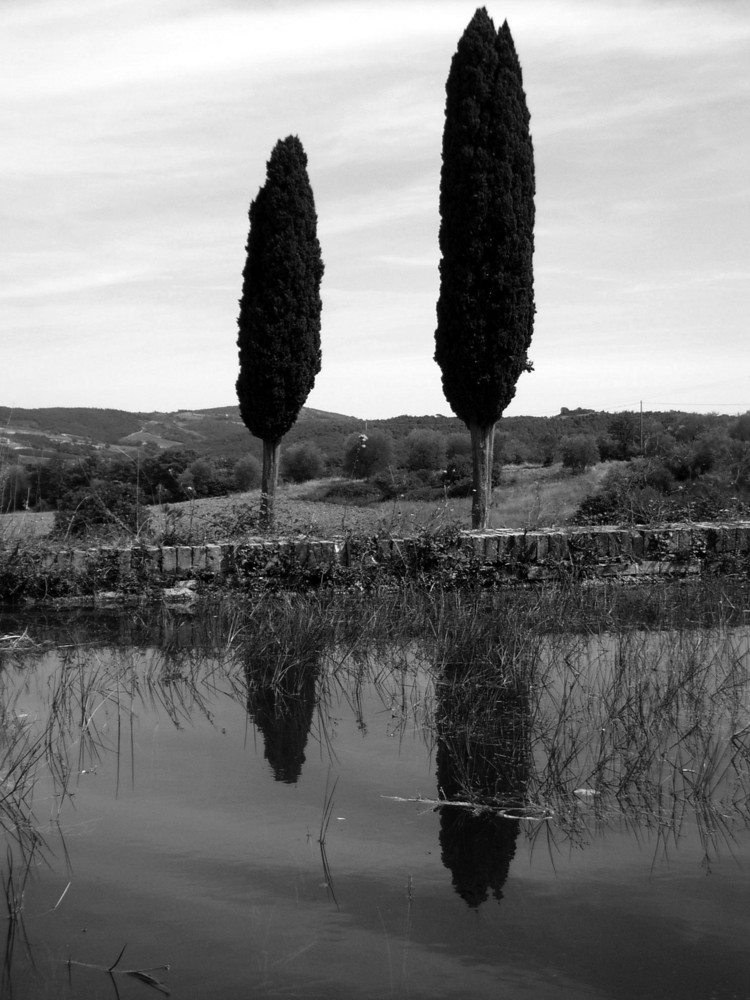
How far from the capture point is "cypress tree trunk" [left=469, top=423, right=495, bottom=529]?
41.5 ft

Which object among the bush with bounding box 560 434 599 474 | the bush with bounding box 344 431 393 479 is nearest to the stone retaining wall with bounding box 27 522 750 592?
the bush with bounding box 344 431 393 479

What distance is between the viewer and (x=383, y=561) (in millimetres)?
8664

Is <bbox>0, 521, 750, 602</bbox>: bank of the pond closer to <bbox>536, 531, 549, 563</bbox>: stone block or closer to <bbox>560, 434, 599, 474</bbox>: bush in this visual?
<bbox>536, 531, 549, 563</bbox>: stone block

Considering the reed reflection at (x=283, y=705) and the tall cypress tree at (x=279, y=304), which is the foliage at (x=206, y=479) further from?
the reed reflection at (x=283, y=705)

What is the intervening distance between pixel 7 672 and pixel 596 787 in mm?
3526

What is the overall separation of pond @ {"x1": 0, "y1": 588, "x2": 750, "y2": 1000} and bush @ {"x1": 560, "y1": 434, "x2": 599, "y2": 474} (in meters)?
19.4

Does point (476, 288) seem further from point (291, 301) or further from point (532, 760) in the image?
point (532, 760)

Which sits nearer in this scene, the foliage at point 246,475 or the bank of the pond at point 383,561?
the bank of the pond at point 383,561

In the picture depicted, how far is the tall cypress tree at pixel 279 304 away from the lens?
46.3 feet

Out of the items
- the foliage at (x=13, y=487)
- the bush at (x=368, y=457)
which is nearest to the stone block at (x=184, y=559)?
the foliage at (x=13, y=487)

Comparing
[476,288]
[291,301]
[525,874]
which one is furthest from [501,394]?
[525,874]

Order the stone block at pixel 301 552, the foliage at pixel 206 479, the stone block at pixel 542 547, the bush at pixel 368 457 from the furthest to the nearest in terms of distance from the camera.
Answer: the bush at pixel 368 457 < the foliage at pixel 206 479 < the stone block at pixel 542 547 < the stone block at pixel 301 552

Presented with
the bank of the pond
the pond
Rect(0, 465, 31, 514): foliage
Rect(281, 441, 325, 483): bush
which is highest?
Rect(281, 441, 325, 483): bush

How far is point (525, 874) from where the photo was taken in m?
2.90
